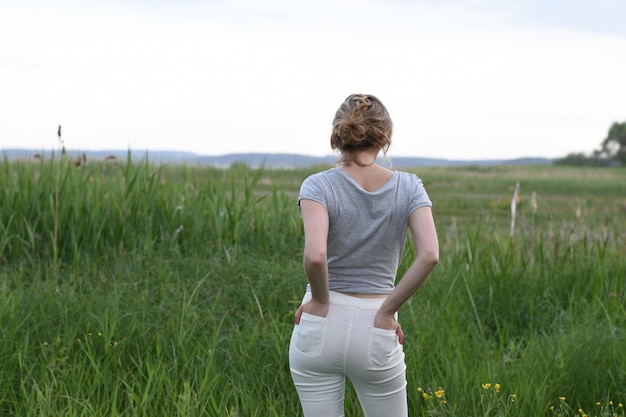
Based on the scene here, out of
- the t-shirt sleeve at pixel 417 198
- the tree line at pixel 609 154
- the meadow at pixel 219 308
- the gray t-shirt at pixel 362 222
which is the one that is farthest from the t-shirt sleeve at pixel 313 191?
the tree line at pixel 609 154

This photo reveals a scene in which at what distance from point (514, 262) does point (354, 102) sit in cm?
389

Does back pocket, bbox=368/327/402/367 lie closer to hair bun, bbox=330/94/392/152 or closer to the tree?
hair bun, bbox=330/94/392/152

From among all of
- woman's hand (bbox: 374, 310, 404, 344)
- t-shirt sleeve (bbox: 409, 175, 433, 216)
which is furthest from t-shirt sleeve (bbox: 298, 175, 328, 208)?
woman's hand (bbox: 374, 310, 404, 344)

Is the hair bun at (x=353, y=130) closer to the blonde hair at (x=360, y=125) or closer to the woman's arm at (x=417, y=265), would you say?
the blonde hair at (x=360, y=125)

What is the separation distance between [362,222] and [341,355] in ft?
1.55

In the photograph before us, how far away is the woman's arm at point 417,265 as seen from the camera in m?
2.60

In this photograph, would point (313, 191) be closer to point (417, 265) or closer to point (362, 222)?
point (362, 222)

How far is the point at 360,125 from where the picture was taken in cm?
260

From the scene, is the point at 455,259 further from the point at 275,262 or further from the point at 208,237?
the point at 208,237

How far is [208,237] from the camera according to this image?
6.26 m

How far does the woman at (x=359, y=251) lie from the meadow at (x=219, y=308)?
0.62 m

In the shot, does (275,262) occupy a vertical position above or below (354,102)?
below

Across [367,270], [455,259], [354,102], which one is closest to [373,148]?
[354,102]

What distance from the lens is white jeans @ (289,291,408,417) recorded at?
2.69 meters
